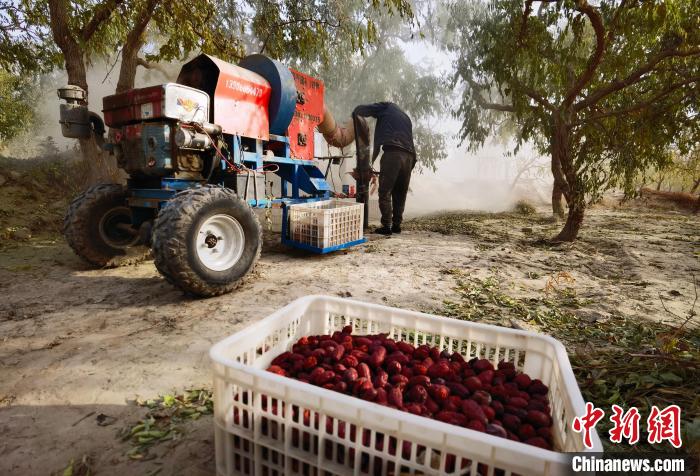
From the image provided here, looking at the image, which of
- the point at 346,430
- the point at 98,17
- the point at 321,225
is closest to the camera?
the point at 346,430

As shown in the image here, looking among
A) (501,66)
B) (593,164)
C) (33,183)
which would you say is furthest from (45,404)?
(33,183)

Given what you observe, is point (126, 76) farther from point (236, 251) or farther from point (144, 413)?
point (144, 413)

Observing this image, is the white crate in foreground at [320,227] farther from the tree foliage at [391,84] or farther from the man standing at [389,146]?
the tree foliage at [391,84]

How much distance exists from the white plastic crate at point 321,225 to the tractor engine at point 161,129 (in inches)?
55.7

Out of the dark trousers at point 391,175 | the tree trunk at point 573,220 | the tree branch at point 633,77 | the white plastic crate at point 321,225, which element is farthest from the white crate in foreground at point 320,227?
the tree branch at point 633,77

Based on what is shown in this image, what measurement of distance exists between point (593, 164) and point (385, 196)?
348 centimetres

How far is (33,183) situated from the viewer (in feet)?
29.7

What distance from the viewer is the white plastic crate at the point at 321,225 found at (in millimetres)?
4965

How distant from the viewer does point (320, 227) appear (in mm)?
4953
